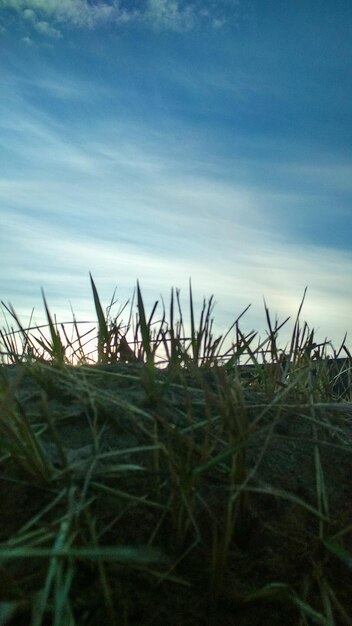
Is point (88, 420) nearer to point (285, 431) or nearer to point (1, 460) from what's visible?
point (1, 460)

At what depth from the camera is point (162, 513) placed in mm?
1326

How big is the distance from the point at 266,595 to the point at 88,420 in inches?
19.4

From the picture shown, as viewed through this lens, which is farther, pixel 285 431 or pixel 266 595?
pixel 285 431

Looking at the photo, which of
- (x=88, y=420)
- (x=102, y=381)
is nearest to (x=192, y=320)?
(x=102, y=381)

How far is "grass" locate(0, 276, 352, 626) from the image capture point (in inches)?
47.3

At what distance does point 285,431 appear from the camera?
5.61 feet

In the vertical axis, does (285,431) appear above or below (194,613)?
above

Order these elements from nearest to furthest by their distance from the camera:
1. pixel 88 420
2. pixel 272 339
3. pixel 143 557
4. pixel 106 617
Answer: pixel 143 557, pixel 106 617, pixel 88 420, pixel 272 339

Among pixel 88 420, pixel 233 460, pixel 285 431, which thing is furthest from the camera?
pixel 285 431

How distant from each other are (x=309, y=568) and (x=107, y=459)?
452 millimetres

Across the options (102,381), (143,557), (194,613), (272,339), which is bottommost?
(194,613)

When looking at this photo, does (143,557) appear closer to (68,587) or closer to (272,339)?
(68,587)

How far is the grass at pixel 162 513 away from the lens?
3.94 feet

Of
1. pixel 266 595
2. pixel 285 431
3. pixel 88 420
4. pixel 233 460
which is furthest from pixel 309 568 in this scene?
pixel 88 420
